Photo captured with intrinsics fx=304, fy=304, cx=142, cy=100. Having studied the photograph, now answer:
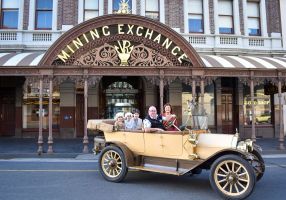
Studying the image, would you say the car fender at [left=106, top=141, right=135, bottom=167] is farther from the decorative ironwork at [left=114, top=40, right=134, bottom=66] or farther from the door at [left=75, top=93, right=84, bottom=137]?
the door at [left=75, top=93, right=84, bottom=137]

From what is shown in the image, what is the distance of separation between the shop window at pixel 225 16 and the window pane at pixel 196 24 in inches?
50.8

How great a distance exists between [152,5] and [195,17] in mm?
2749

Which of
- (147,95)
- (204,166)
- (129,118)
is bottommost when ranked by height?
(204,166)

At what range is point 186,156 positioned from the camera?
6375 mm

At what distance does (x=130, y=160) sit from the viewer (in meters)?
6.96

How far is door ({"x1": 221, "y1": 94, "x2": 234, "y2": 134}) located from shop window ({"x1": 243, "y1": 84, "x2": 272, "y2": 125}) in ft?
2.88

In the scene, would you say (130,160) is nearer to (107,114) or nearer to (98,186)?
(98,186)

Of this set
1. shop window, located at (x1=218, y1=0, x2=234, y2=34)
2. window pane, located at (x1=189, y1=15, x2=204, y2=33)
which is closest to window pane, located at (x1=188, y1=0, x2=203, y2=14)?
window pane, located at (x1=189, y1=15, x2=204, y2=33)

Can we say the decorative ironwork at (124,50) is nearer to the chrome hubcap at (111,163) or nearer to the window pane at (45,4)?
the chrome hubcap at (111,163)

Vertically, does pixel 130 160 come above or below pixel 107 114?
below

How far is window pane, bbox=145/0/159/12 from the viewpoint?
1825 cm

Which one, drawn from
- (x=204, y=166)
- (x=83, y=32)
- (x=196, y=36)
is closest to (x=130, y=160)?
(x=204, y=166)

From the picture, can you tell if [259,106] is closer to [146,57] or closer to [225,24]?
[225,24]

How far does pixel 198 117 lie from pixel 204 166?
104 cm
